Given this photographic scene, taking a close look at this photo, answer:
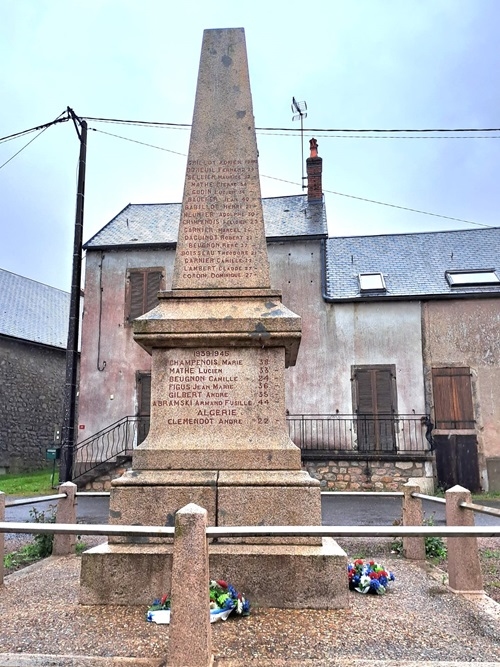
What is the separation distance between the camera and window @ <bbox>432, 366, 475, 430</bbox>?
14.3 metres

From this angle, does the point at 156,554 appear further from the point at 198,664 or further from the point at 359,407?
the point at 359,407

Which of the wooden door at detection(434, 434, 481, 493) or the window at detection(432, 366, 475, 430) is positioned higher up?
the window at detection(432, 366, 475, 430)

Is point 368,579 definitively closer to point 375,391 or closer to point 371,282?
→ point 375,391

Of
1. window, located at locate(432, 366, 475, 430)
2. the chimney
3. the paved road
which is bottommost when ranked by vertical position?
the paved road

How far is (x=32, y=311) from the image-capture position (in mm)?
22672

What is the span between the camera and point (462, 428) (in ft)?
46.8

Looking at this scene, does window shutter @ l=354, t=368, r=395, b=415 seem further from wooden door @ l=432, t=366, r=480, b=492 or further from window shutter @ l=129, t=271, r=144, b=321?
window shutter @ l=129, t=271, r=144, b=321

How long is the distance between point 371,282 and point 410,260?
2035 millimetres

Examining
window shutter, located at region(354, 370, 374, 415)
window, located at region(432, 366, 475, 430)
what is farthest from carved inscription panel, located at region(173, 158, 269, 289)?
window, located at region(432, 366, 475, 430)

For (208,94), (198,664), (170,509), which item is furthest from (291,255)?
(198,664)

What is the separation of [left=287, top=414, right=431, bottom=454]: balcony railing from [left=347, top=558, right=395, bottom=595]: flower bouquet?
9.91 meters

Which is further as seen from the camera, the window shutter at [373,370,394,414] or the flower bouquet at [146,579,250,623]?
the window shutter at [373,370,394,414]

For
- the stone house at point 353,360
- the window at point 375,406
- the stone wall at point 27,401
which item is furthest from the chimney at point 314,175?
the stone wall at point 27,401

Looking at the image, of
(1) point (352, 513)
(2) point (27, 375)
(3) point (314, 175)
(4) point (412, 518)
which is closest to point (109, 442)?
(2) point (27, 375)
